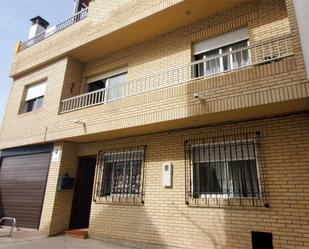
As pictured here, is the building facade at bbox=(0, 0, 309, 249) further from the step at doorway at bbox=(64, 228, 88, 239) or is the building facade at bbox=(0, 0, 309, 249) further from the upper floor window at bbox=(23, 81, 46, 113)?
the step at doorway at bbox=(64, 228, 88, 239)

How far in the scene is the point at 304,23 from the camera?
14.3 ft

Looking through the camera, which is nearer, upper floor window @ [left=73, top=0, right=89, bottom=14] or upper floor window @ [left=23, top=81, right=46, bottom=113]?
upper floor window @ [left=23, top=81, right=46, bottom=113]

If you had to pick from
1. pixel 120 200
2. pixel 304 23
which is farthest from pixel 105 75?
pixel 304 23

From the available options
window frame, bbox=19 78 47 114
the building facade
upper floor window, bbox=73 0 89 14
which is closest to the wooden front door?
the building facade

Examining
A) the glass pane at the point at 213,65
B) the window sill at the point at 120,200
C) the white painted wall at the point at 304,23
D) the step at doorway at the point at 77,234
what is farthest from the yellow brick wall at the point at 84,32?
the step at doorway at the point at 77,234

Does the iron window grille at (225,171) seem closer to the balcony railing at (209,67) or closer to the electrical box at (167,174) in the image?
the electrical box at (167,174)

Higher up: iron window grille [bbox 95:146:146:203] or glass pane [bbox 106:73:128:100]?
glass pane [bbox 106:73:128:100]

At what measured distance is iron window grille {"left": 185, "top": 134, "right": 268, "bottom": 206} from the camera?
5.45m

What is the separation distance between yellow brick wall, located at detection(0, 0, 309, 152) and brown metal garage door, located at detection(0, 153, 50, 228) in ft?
2.58

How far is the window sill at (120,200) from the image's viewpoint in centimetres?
688

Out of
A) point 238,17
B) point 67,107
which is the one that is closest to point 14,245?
point 67,107

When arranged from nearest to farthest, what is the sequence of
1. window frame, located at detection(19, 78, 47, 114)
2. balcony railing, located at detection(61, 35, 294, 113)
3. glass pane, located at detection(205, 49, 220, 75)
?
1. balcony railing, located at detection(61, 35, 294, 113)
2. glass pane, located at detection(205, 49, 220, 75)
3. window frame, located at detection(19, 78, 47, 114)

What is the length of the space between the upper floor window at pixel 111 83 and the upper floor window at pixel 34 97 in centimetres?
209

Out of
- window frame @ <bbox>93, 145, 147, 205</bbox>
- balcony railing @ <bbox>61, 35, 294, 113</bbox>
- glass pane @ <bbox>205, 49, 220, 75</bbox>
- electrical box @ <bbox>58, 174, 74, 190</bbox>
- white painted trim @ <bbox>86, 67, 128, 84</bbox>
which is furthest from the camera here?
white painted trim @ <bbox>86, 67, 128, 84</bbox>
